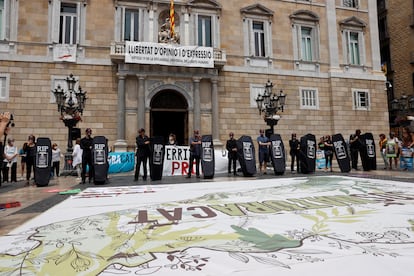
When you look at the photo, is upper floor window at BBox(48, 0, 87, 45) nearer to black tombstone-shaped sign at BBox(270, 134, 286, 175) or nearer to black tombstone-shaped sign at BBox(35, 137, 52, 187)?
black tombstone-shaped sign at BBox(35, 137, 52, 187)

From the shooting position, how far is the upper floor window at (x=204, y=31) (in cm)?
1719

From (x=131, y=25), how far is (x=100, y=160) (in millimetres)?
10764

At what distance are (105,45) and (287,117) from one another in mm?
12080

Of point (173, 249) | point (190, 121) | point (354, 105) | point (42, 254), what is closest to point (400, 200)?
point (173, 249)

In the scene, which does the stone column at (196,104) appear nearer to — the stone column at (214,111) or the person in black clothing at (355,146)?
the stone column at (214,111)

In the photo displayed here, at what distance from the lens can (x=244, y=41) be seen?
17.6m

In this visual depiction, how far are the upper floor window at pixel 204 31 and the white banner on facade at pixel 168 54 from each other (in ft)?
4.87

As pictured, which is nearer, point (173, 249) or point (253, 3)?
point (173, 249)

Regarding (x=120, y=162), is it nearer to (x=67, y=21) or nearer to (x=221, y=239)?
(x=67, y=21)

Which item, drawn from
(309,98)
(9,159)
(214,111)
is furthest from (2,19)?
(309,98)

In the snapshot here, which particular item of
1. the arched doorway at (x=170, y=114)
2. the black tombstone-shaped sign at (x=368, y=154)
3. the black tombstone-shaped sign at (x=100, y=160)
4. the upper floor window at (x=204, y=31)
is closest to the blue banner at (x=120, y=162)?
the arched doorway at (x=170, y=114)

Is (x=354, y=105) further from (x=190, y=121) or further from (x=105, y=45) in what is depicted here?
(x=105, y=45)

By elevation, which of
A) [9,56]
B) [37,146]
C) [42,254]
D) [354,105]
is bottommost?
[42,254]

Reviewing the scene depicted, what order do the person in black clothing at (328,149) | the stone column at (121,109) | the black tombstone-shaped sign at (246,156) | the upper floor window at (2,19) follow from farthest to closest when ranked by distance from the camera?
1. the stone column at (121,109)
2. the upper floor window at (2,19)
3. the person in black clothing at (328,149)
4. the black tombstone-shaped sign at (246,156)
